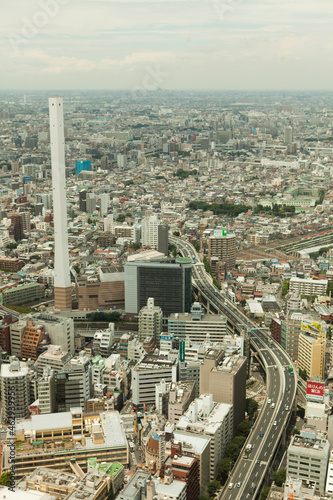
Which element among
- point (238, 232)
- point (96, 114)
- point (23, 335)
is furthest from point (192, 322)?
point (96, 114)

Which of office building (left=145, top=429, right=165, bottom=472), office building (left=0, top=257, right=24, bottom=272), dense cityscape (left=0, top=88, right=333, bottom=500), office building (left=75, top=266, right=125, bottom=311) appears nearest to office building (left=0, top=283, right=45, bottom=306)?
dense cityscape (left=0, top=88, right=333, bottom=500)

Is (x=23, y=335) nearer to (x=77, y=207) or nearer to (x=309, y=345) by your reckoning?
(x=309, y=345)

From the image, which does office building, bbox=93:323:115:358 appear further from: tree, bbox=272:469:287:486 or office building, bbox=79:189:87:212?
office building, bbox=79:189:87:212

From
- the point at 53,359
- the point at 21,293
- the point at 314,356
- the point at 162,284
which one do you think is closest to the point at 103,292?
the point at 162,284

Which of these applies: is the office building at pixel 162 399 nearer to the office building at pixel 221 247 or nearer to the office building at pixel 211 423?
the office building at pixel 211 423

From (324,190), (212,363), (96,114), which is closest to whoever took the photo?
(212,363)

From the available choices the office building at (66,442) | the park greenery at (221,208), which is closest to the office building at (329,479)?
the office building at (66,442)
